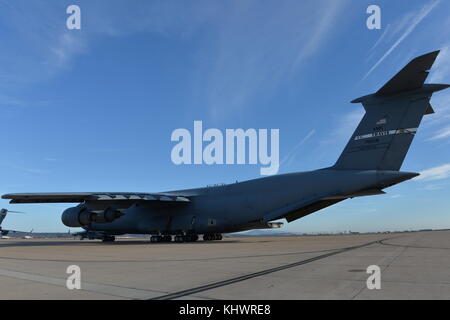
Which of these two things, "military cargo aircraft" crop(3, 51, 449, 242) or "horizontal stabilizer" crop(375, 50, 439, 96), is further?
"military cargo aircraft" crop(3, 51, 449, 242)

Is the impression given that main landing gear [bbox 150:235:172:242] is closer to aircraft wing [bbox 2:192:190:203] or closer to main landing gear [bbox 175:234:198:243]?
main landing gear [bbox 175:234:198:243]

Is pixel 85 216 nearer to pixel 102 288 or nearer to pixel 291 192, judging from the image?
pixel 291 192

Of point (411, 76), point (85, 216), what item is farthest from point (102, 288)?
point (85, 216)

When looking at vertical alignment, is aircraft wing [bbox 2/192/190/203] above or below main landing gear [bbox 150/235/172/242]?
above

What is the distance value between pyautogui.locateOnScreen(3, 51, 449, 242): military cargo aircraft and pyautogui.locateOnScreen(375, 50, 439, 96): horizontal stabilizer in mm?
35

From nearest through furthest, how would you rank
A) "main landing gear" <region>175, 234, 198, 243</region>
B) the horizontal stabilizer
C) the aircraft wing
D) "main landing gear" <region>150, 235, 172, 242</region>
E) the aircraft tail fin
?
the horizontal stabilizer → the aircraft tail fin → the aircraft wing → "main landing gear" <region>175, 234, 198, 243</region> → "main landing gear" <region>150, 235, 172, 242</region>

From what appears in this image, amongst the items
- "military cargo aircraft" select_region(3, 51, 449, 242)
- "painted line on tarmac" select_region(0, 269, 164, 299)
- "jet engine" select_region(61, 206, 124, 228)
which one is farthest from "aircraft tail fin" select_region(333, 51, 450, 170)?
"jet engine" select_region(61, 206, 124, 228)

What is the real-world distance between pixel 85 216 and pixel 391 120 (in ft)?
67.6

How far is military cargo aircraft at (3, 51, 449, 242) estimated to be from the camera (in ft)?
53.6

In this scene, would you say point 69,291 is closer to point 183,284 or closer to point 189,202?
point 183,284

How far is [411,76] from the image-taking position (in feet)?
50.1

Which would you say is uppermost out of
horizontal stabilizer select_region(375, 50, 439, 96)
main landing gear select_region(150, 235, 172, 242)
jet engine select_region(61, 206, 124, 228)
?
horizontal stabilizer select_region(375, 50, 439, 96)
